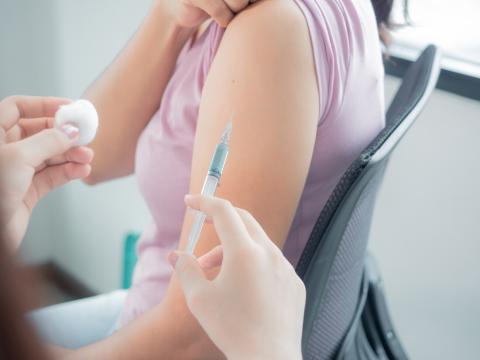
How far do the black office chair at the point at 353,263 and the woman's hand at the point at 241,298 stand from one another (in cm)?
13

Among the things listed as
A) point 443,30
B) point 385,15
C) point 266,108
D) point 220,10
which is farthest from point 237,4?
point 443,30

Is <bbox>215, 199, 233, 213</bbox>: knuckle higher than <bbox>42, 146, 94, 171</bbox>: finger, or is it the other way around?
<bbox>215, 199, 233, 213</bbox>: knuckle

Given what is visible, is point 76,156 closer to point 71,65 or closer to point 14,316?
point 14,316

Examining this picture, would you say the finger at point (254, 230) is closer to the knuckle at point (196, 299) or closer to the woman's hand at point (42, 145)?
the knuckle at point (196, 299)

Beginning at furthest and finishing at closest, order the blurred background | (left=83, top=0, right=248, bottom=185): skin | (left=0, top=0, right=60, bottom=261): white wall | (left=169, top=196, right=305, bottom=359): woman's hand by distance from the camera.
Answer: (left=0, top=0, right=60, bottom=261): white wall
the blurred background
(left=83, top=0, right=248, bottom=185): skin
(left=169, top=196, right=305, bottom=359): woman's hand

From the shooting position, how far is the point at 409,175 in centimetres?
125

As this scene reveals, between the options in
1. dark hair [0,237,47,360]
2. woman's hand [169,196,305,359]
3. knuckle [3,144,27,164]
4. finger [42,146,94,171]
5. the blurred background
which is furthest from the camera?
the blurred background

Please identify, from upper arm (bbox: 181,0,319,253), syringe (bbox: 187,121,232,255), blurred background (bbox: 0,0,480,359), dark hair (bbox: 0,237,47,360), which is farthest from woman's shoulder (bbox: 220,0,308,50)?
blurred background (bbox: 0,0,480,359)

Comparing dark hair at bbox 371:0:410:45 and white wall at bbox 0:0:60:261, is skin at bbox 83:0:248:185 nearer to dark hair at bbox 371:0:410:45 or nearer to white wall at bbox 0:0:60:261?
dark hair at bbox 371:0:410:45

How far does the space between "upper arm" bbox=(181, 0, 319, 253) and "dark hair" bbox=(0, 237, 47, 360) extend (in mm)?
374

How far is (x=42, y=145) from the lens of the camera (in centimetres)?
53

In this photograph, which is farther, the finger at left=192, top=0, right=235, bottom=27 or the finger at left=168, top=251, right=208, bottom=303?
the finger at left=192, top=0, right=235, bottom=27

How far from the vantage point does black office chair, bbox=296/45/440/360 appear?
0.53 m

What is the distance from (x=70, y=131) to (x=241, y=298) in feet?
1.00
